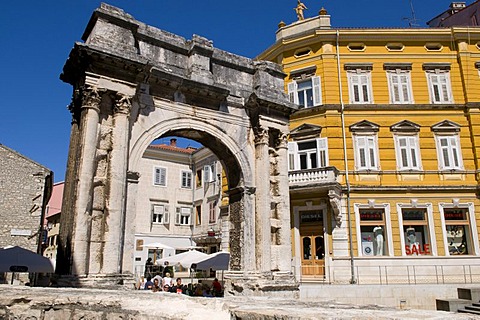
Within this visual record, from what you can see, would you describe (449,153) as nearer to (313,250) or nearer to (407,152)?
(407,152)

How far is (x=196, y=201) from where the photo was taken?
104 ft

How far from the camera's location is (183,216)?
31.6m

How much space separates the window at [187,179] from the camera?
32.2 m

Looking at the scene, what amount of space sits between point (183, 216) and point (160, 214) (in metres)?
1.86

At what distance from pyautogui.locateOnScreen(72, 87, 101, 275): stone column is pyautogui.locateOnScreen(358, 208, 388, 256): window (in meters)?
13.5

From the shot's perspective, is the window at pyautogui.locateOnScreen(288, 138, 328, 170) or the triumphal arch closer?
the triumphal arch

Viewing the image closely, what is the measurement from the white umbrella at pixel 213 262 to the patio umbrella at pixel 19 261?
18.4 feet

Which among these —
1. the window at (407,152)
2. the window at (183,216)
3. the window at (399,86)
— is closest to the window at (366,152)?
the window at (407,152)

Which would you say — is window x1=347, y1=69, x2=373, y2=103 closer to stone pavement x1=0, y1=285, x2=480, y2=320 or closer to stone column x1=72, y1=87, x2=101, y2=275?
stone column x1=72, y1=87, x2=101, y2=275

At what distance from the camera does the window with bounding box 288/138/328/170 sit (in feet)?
66.5

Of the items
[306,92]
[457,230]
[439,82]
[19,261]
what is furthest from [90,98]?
[439,82]

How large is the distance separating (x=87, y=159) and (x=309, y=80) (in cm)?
1461

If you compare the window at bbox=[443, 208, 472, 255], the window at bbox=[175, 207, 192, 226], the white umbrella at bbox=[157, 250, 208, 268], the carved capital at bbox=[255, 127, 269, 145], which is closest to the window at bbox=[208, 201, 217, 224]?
the window at bbox=[175, 207, 192, 226]

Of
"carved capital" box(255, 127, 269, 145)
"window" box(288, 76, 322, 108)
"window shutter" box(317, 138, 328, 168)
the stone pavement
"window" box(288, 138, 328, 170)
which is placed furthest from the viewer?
"window" box(288, 76, 322, 108)
